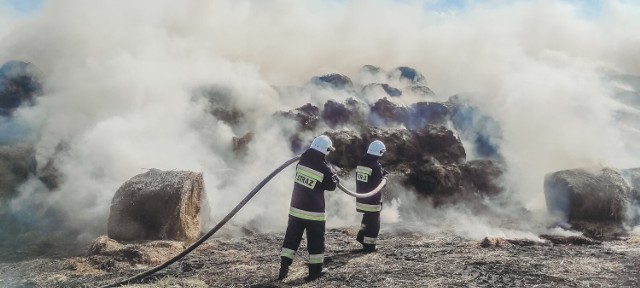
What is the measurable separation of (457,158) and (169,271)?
13.5 metres

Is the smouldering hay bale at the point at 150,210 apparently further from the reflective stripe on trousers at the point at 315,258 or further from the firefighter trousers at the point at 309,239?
the reflective stripe on trousers at the point at 315,258

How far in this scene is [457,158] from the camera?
1867cm

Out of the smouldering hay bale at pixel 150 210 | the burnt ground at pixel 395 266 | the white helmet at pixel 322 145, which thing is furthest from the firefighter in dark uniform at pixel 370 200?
the smouldering hay bale at pixel 150 210

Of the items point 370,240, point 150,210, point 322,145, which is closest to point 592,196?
point 370,240

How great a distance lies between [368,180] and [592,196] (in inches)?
253

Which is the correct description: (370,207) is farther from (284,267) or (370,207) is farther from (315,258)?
(284,267)

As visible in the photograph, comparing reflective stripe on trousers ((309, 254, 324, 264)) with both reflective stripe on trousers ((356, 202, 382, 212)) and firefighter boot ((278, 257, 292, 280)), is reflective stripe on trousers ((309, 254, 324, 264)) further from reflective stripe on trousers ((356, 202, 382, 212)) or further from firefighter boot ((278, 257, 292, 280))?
reflective stripe on trousers ((356, 202, 382, 212))

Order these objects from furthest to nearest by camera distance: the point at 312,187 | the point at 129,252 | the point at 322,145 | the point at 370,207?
the point at 370,207 < the point at 129,252 < the point at 322,145 < the point at 312,187

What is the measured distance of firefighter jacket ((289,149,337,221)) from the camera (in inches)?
270

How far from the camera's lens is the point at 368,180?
885 centimetres

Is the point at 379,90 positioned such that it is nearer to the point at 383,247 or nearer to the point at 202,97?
the point at 202,97

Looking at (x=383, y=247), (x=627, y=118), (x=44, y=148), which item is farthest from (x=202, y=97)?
(x=627, y=118)

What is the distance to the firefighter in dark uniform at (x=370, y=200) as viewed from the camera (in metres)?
8.53

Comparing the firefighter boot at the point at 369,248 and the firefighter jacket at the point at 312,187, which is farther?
the firefighter boot at the point at 369,248
